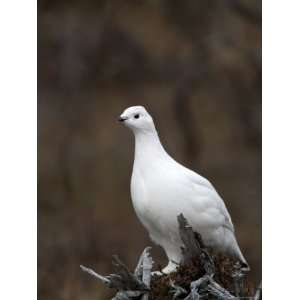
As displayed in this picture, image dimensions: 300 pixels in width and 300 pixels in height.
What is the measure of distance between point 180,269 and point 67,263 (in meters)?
1.93

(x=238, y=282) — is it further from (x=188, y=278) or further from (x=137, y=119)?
(x=137, y=119)

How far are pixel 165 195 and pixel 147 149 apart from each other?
0.63 feet

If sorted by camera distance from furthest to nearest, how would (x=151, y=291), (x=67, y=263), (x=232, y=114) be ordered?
(x=232, y=114)
(x=67, y=263)
(x=151, y=291)

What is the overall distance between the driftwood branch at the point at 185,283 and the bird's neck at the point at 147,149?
276mm

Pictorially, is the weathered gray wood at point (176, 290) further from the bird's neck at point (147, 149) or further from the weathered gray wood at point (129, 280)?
the bird's neck at point (147, 149)

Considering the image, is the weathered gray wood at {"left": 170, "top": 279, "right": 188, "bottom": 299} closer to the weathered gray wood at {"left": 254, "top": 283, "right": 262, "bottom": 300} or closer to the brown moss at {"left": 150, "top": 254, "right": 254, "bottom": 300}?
the brown moss at {"left": 150, "top": 254, "right": 254, "bottom": 300}

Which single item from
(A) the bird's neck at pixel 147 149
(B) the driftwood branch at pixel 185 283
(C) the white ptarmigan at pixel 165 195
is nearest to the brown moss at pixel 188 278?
(B) the driftwood branch at pixel 185 283

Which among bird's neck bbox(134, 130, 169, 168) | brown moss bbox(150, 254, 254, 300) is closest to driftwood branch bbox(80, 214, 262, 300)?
brown moss bbox(150, 254, 254, 300)

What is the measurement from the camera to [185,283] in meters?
3.28

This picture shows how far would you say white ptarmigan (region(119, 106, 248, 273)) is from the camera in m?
3.26

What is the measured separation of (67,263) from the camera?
16.9 ft

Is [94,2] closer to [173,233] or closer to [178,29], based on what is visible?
[178,29]

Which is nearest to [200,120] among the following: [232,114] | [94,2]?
[232,114]

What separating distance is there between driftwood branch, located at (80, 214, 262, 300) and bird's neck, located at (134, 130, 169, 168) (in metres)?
0.28
